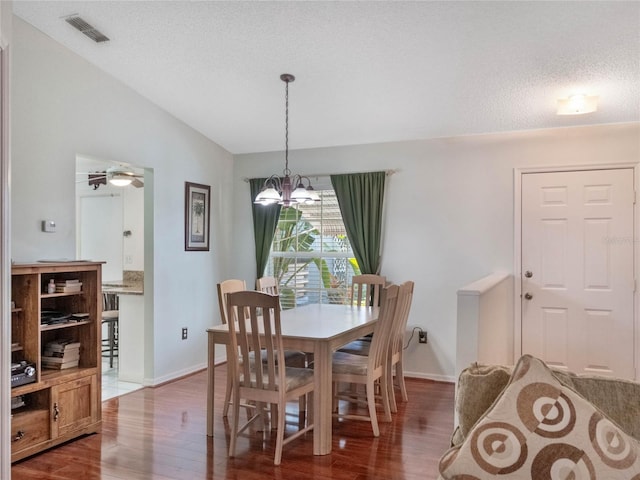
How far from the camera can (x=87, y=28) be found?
3.50 m

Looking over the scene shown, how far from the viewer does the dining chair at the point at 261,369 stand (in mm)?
3000

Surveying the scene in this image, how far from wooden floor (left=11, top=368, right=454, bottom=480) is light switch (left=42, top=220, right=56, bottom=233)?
1.46m

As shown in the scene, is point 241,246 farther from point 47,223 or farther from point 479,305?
point 479,305

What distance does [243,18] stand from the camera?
10.6ft

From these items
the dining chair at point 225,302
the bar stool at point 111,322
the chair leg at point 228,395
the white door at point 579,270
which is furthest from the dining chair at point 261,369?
the bar stool at point 111,322

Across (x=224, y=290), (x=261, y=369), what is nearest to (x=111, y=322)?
(x=224, y=290)

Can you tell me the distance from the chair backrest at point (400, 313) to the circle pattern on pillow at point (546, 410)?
83.9 inches

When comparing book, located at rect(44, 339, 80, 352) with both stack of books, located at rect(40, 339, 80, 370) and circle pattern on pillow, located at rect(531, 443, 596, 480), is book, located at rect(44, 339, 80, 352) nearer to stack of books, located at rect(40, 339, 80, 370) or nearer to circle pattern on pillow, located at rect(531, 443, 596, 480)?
stack of books, located at rect(40, 339, 80, 370)

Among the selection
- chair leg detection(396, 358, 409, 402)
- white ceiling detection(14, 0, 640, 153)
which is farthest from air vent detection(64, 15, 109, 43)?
chair leg detection(396, 358, 409, 402)

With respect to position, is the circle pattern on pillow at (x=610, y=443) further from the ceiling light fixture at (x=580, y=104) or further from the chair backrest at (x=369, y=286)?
the chair backrest at (x=369, y=286)

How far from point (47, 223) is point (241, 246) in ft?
8.14

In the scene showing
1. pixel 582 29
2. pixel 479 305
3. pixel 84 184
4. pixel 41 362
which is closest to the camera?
pixel 479 305

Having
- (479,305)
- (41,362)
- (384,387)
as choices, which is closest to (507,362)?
(384,387)

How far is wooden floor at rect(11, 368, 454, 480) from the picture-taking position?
2.89 metres
